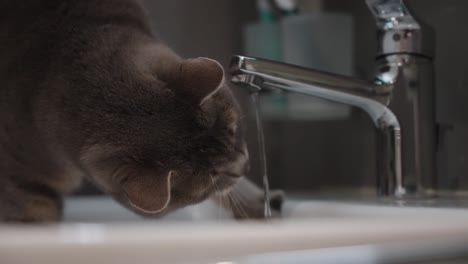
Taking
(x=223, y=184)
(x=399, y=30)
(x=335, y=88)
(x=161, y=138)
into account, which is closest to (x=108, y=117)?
(x=161, y=138)

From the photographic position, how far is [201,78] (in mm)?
793

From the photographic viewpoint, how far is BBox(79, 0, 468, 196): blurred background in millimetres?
977

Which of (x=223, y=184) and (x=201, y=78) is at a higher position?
(x=201, y=78)

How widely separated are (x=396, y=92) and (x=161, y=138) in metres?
0.35

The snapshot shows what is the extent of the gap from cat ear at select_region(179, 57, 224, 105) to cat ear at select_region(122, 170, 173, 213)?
120 mm

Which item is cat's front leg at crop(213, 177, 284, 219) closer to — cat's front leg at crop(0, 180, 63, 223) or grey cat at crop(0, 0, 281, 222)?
grey cat at crop(0, 0, 281, 222)

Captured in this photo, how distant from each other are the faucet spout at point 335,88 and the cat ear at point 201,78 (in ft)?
0.09

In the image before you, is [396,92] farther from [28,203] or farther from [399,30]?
[28,203]

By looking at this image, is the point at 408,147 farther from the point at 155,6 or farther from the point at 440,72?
the point at 155,6

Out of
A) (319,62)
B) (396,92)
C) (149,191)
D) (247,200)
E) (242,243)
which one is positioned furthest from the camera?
(319,62)

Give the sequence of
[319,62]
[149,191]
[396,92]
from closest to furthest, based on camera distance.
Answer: [149,191]
[396,92]
[319,62]

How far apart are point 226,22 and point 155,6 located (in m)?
0.16

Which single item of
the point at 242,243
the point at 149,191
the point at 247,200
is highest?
the point at 242,243

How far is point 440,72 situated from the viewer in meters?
0.99
